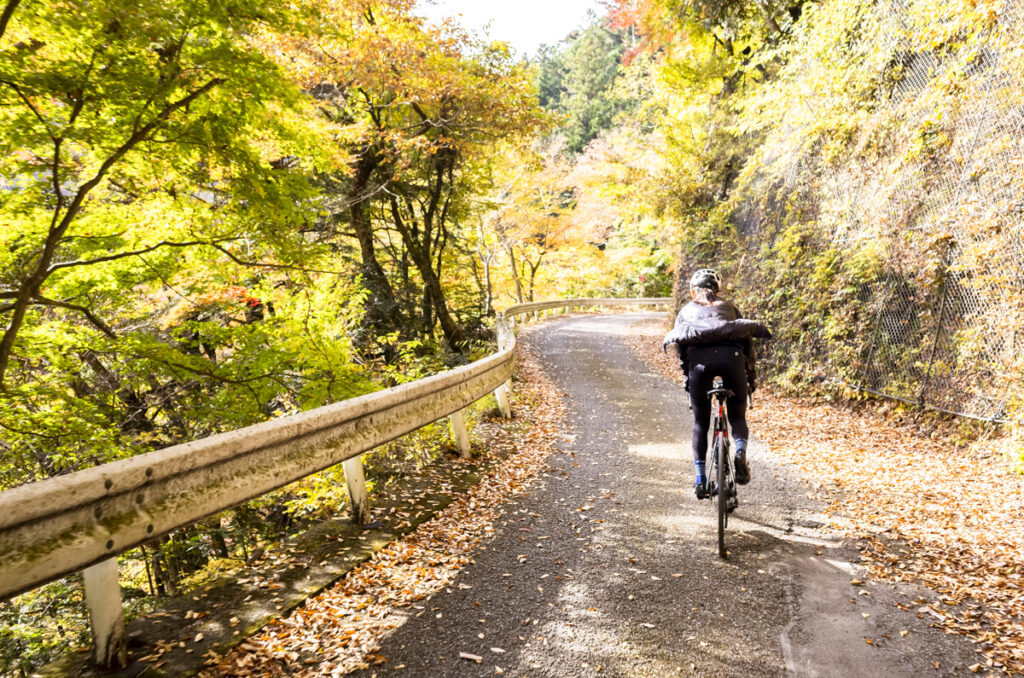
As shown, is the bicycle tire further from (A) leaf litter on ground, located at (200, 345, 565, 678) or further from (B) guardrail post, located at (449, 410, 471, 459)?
(B) guardrail post, located at (449, 410, 471, 459)

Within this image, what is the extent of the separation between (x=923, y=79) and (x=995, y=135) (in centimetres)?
253

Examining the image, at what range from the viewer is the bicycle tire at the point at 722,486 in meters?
4.21

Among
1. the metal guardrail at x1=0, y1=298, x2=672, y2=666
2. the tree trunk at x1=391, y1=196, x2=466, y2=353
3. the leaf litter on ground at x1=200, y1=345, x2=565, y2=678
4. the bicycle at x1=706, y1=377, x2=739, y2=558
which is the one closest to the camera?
the metal guardrail at x1=0, y1=298, x2=672, y2=666

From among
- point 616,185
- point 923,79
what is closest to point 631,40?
point 616,185

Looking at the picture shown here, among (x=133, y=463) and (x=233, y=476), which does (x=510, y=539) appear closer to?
(x=233, y=476)

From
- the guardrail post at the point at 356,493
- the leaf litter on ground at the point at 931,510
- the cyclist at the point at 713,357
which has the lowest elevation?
the leaf litter on ground at the point at 931,510

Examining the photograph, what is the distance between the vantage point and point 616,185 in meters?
18.3

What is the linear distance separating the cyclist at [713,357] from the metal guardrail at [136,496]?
111 inches

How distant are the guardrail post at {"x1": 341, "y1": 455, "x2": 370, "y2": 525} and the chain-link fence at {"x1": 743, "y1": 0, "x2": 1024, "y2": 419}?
7539mm

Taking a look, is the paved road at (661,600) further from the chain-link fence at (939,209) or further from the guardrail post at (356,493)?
the chain-link fence at (939,209)

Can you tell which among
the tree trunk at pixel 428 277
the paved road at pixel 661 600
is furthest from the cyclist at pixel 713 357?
the tree trunk at pixel 428 277

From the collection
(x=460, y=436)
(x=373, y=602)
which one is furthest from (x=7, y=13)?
(x=460, y=436)

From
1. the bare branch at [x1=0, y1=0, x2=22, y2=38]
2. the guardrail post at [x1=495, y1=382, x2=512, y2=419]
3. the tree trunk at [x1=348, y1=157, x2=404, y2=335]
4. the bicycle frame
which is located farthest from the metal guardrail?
the tree trunk at [x1=348, y1=157, x2=404, y2=335]

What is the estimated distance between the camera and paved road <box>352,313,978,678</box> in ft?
9.64
